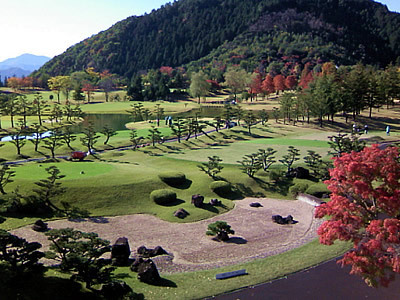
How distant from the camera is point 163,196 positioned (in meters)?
34.9

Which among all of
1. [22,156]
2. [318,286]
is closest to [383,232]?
[318,286]

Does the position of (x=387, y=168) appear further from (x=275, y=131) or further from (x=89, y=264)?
(x=275, y=131)

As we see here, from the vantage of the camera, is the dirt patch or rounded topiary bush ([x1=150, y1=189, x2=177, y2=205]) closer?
the dirt patch

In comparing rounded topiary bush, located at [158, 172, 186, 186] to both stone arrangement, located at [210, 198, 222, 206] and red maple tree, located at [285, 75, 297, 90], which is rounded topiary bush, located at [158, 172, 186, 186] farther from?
red maple tree, located at [285, 75, 297, 90]

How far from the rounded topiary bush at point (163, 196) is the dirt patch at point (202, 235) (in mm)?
2851

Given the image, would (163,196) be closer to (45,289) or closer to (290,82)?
(45,289)

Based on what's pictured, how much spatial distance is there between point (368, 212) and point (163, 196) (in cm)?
1943

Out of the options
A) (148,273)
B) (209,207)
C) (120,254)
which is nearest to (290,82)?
(209,207)

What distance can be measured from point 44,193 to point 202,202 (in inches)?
545

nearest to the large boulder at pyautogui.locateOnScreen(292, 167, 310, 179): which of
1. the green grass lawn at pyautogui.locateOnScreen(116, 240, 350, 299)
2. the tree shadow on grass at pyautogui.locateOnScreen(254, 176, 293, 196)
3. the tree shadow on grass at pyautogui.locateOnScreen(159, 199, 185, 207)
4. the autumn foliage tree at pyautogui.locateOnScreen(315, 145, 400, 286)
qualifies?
the tree shadow on grass at pyautogui.locateOnScreen(254, 176, 293, 196)

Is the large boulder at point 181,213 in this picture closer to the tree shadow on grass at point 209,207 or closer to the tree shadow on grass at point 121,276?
the tree shadow on grass at point 209,207

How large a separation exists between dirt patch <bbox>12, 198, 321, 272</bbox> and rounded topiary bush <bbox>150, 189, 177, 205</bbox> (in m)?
2.85

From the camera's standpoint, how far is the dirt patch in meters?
25.0

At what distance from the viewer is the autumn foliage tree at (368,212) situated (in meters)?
17.9
